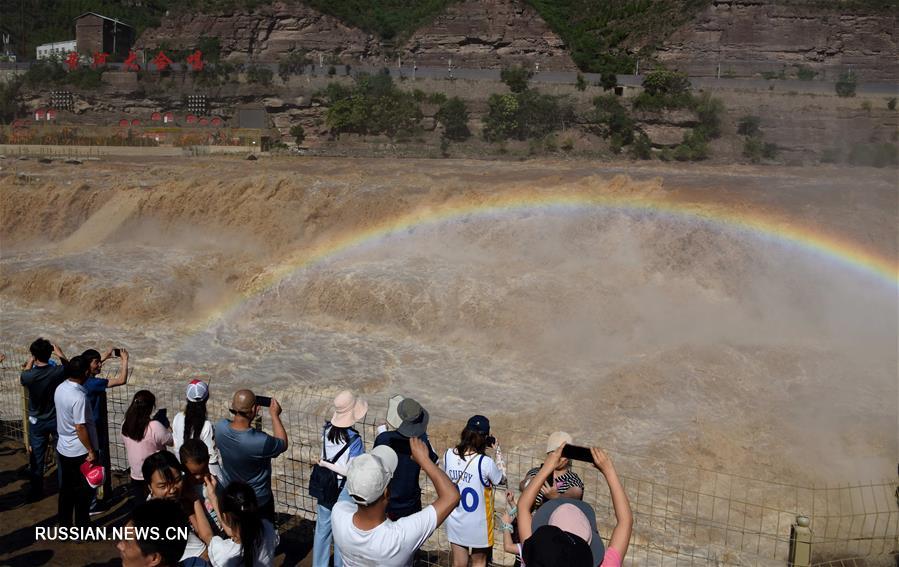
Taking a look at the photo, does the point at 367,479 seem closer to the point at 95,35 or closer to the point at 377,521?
the point at 377,521

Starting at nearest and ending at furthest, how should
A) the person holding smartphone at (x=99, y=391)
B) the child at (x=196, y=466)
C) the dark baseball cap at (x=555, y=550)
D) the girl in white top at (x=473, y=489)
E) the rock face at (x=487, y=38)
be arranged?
the dark baseball cap at (x=555, y=550) → the child at (x=196, y=466) → the girl in white top at (x=473, y=489) → the person holding smartphone at (x=99, y=391) → the rock face at (x=487, y=38)

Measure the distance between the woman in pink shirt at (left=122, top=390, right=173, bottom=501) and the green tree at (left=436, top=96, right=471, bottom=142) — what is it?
49937 mm

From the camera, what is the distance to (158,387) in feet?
50.2

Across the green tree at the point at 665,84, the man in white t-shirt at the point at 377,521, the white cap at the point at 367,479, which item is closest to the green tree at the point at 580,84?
the green tree at the point at 665,84

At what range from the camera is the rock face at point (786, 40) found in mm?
66000

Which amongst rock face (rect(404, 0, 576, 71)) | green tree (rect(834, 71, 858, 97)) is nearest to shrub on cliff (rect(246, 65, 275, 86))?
rock face (rect(404, 0, 576, 71))

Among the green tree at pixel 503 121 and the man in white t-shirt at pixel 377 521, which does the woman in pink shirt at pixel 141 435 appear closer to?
the man in white t-shirt at pixel 377 521

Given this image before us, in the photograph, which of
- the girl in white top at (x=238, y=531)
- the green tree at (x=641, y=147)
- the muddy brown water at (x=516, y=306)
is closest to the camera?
the girl in white top at (x=238, y=531)

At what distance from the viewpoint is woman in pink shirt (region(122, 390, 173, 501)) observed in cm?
605

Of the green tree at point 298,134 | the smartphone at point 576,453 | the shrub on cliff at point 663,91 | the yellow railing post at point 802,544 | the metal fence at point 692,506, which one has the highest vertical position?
the shrub on cliff at point 663,91

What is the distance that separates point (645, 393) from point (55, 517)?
33.5 feet

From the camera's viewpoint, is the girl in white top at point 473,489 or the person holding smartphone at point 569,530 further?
the girl in white top at point 473,489

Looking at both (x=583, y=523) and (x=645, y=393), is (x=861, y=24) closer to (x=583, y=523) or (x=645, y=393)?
(x=645, y=393)

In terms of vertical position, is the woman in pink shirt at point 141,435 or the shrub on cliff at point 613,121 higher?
the shrub on cliff at point 613,121
